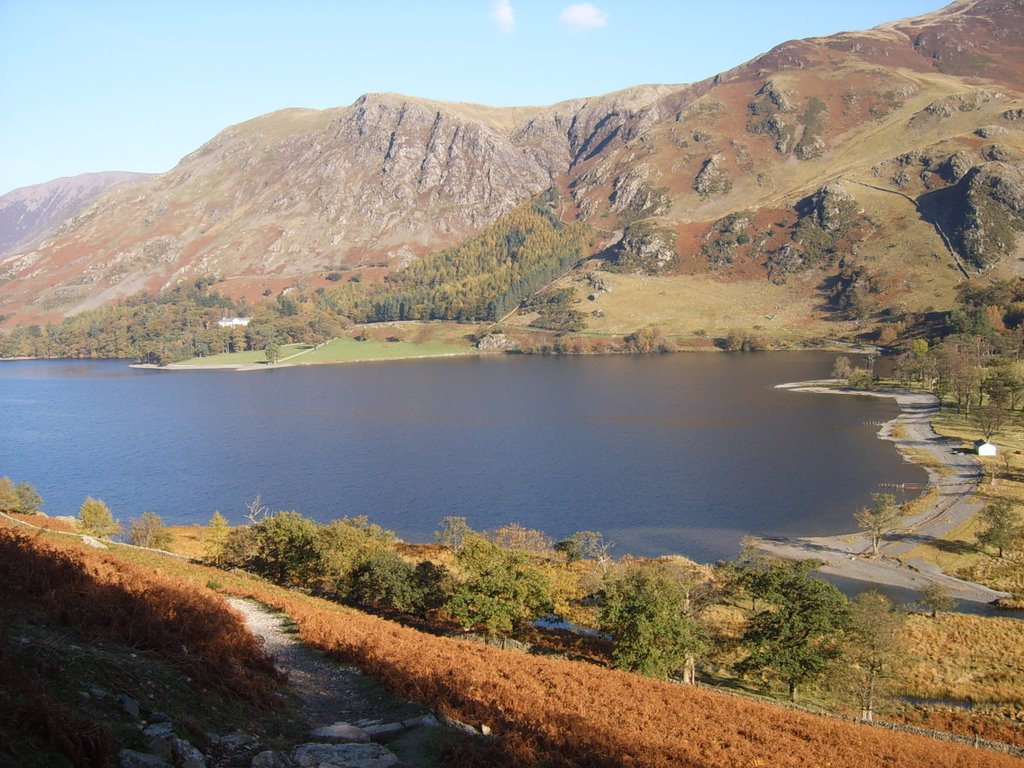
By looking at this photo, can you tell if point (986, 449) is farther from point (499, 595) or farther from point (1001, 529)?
point (499, 595)

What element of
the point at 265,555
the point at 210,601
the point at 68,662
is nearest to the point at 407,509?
the point at 265,555

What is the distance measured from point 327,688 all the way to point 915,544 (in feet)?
212

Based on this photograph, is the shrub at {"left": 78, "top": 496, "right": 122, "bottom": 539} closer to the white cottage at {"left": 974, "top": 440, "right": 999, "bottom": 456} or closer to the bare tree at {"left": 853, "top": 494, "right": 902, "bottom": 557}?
the bare tree at {"left": 853, "top": 494, "right": 902, "bottom": 557}

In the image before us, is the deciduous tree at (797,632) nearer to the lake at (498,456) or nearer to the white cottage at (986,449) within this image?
the lake at (498,456)

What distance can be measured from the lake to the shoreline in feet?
11.6

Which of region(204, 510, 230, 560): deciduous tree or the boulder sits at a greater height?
the boulder

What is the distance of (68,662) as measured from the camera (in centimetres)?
1321

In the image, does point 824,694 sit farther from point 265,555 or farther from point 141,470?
point 141,470

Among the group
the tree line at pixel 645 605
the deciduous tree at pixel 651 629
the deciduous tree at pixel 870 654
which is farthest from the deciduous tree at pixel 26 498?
the deciduous tree at pixel 870 654

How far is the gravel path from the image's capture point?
17531 mm

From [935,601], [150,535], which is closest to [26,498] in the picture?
[150,535]

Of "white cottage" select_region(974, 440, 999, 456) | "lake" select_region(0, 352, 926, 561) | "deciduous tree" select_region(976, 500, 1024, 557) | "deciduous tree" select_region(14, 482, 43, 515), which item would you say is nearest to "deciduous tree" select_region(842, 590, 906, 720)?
"lake" select_region(0, 352, 926, 561)

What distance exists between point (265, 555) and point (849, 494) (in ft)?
220

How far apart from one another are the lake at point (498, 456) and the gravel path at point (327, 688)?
48359mm
